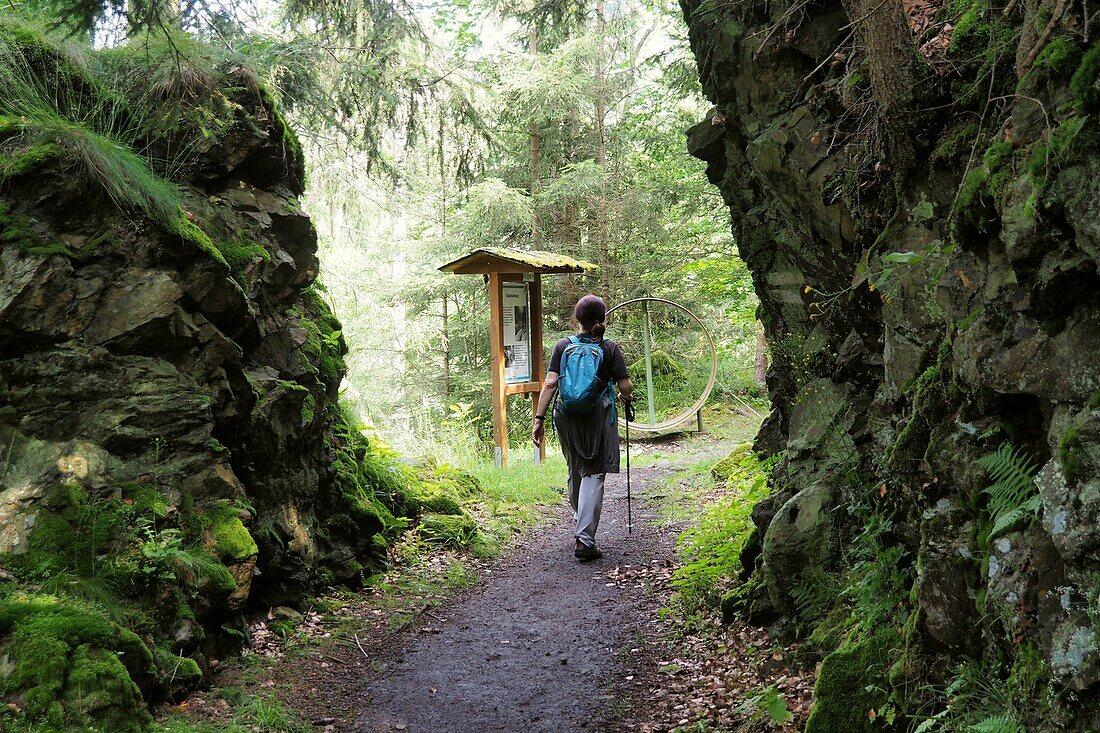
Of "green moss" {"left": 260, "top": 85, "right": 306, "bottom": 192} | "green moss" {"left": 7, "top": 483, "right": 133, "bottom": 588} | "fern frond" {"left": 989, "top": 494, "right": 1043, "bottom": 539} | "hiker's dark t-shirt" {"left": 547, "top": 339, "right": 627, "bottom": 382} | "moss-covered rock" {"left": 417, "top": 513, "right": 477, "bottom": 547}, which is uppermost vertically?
"green moss" {"left": 260, "top": 85, "right": 306, "bottom": 192}

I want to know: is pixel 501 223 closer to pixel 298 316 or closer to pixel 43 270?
pixel 298 316

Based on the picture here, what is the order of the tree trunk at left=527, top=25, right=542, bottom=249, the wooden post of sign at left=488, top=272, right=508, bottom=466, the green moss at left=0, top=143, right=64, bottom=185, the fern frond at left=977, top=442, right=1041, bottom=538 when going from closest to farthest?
the fern frond at left=977, top=442, right=1041, bottom=538 → the green moss at left=0, top=143, right=64, bottom=185 → the wooden post of sign at left=488, top=272, right=508, bottom=466 → the tree trunk at left=527, top=25, right=542, bottom=249

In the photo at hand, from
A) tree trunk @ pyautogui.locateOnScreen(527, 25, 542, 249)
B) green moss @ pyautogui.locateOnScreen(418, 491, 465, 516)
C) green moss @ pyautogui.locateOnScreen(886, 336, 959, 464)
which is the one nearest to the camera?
green moss @ pyautogui.locateOnScreen(886, 336, 959, 464)

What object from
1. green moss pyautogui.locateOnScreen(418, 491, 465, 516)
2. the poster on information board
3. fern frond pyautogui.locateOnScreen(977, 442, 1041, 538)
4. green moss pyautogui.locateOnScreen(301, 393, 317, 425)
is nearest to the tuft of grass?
green moss pyautogui.locateOnScreen(301, 393, 317, 425)

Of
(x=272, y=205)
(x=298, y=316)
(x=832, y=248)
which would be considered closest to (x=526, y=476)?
(x=298, y=316)

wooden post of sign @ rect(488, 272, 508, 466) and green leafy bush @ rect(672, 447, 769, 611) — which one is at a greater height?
wooden post of sign @ rect(488, 272, 508, 466)

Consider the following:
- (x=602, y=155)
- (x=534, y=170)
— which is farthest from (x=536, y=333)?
(x=534, y=170)

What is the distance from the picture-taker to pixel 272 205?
651cm

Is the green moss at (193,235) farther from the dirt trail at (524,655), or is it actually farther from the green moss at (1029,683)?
the green moss at (1029,683)

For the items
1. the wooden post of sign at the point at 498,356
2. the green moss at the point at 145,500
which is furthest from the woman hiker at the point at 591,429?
the wooden post of sign at the point at 498,356

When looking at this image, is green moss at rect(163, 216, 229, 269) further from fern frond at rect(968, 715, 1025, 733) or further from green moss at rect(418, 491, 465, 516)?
fern frond at rect(968, 715, 1025, 733)

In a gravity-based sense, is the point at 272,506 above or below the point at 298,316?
below

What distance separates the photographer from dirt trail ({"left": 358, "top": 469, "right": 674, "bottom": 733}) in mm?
4320

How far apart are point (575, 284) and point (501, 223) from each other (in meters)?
2.15
